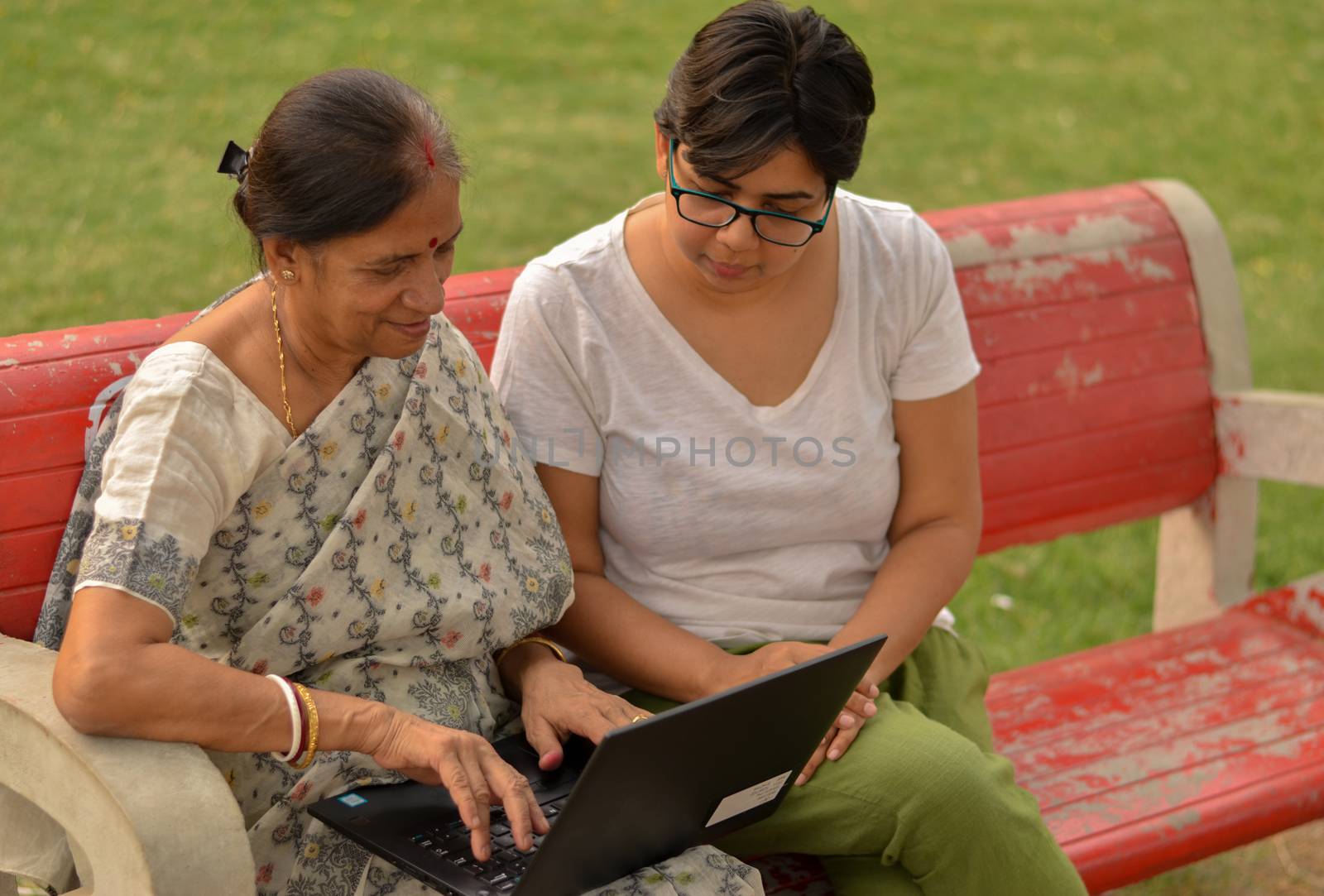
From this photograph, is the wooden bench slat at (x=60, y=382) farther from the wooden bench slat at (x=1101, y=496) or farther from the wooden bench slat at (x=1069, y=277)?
the wooden bench slat at (x=1101, y=496)

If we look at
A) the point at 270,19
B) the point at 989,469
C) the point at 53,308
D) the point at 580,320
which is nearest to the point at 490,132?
the point at 270,19

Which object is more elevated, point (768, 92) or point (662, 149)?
point (768, 92)

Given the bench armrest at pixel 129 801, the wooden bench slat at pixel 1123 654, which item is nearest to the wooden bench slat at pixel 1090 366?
the wooden bench slat at pixel 1123 654

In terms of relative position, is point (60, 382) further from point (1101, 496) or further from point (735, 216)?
point (1101, 496)

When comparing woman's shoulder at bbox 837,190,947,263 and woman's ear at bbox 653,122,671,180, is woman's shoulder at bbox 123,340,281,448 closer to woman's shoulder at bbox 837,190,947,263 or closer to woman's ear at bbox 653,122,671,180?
woman's ear at bbox 653,122,671,180

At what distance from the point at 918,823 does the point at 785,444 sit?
701 millimetres

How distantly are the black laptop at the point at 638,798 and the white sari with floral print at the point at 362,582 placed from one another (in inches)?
2.7

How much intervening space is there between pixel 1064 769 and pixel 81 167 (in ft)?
16.2

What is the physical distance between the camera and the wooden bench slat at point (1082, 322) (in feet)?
11.9

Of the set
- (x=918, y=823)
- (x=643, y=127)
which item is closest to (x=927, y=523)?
(x=918, y=823)

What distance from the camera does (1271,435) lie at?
12.4 ft

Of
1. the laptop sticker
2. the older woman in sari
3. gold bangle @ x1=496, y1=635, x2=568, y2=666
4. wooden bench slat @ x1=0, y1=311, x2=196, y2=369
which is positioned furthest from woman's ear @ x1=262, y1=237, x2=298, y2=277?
the laptop sticker

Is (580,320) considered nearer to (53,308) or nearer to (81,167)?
(53,308)

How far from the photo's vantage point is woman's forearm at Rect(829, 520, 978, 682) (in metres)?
2.84
